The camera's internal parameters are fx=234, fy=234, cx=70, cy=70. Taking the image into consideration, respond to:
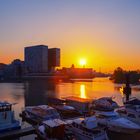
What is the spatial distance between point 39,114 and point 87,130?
11.1m

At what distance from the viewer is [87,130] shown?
21.2 m

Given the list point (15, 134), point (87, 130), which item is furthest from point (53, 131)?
point (15, 134)

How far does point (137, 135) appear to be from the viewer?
2400 cm

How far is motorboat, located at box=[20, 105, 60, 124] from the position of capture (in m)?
29.8

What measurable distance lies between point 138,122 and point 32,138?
39.9 feet

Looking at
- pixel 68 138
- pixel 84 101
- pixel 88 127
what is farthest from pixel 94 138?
pixel 84 101

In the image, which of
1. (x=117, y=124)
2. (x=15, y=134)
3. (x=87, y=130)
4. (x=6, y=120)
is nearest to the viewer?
(x=87, y=130)

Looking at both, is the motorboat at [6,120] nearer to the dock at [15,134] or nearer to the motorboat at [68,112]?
the dock at [15,134]

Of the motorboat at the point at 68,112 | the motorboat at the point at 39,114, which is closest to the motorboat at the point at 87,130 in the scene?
the motorboat at the point at 39,114

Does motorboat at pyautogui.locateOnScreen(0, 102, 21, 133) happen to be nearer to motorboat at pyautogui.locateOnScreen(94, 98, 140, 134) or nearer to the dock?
the dock

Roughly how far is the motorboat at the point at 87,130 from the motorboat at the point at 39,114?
6911mm

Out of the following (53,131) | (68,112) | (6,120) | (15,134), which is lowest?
(15,134)

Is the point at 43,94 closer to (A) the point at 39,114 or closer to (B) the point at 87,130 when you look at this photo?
(A) the point at 39,114

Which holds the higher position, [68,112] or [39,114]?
[39,114]
